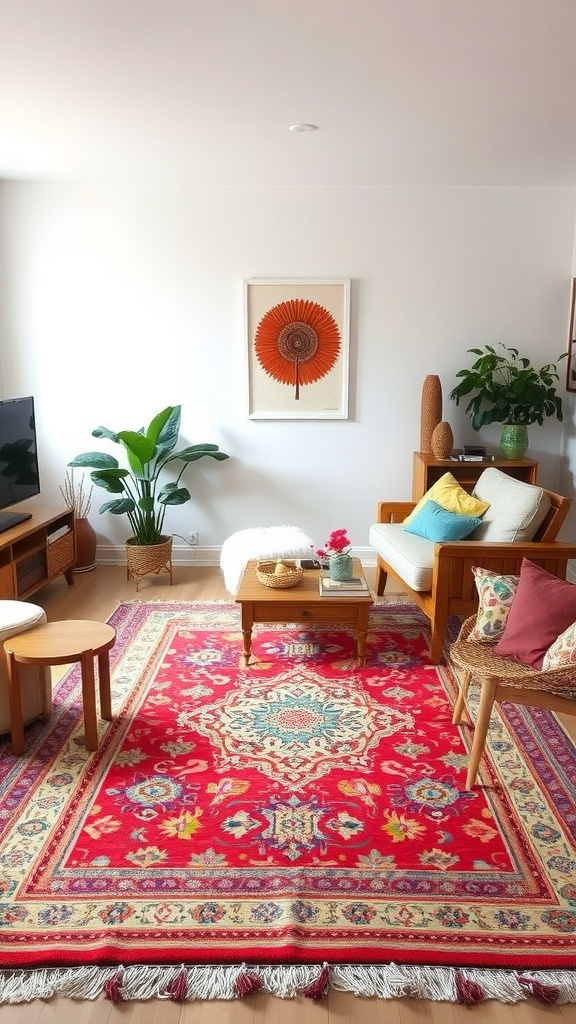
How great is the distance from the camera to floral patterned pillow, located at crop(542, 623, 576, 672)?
2695mm

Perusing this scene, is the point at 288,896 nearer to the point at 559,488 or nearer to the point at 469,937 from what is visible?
the point at 469,937

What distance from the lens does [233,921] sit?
2189mm

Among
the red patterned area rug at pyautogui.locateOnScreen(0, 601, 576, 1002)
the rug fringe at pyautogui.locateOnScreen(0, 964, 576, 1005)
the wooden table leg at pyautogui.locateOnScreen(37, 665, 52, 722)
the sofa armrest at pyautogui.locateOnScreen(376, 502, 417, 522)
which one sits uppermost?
the sofa armrest at pyautogui.locateOnScreen(376, 502, 417, 522)

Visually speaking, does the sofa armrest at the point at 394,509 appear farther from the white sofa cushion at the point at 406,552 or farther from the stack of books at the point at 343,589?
the stack of books at the point at 343,589

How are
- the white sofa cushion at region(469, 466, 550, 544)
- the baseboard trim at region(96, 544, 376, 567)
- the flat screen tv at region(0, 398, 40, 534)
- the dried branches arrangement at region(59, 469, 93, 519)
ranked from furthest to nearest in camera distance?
the baseboard trim at region(96, 544, 376, 567) → the dried branches arrangement at region(59, 469, 93, 519) → the flat screen tv at region(0, 398, 40, 534) → the white sofa cushion at region(469, 466, 550, 544)

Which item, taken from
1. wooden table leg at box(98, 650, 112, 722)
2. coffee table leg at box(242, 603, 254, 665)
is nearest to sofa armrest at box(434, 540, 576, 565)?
coffee table leg at box(242, 603, 254, 665)

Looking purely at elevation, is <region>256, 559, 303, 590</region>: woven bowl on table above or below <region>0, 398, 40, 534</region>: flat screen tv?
below

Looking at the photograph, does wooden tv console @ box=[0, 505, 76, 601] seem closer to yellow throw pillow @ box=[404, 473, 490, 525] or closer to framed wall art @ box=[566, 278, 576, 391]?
yellow throw pillow @ box=[404, 473, 490, 525]

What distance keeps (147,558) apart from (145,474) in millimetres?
530

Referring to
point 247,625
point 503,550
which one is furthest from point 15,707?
point 503,550

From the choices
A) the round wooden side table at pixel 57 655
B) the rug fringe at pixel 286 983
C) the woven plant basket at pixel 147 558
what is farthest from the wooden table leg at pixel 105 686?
the woven plant basket at pixel 147 558

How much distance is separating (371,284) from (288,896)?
404 centimetres

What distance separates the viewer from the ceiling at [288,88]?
2.54 m

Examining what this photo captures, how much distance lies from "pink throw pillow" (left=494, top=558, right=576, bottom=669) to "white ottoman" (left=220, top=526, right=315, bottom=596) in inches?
66.8
